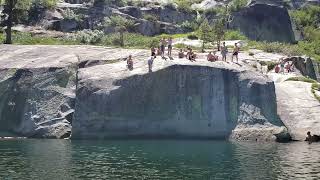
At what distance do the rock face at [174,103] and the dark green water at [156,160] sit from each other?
2.98 m

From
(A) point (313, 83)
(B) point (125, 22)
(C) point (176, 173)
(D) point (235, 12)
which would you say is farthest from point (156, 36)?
(C) point (176, 173)

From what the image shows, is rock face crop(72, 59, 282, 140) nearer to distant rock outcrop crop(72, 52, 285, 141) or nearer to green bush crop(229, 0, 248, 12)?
distant rock outcrop crop(72, 52, 285, 141)

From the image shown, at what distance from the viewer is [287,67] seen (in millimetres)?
67125

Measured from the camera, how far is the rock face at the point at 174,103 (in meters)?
55.5

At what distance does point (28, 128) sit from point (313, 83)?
1311 inches

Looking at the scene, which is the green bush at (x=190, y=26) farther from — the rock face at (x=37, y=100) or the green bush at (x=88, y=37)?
the rock face at (x=37, y=100)

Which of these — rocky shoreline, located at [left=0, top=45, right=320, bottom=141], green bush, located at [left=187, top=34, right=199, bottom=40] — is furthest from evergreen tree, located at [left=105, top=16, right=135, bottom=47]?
rocky shoreline, located at [left=0, top=45, right=320, bottom=141]

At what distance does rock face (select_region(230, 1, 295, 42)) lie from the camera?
94.1 meters

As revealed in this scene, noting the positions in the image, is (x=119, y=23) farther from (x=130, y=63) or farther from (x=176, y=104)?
(x=176, y=104)

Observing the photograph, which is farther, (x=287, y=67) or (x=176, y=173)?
(x=287, y=67)

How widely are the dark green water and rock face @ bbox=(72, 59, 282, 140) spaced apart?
9.76 ft

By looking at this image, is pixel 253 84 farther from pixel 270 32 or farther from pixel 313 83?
pixel 270 32

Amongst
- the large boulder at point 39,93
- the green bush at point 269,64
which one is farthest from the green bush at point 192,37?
the large boulder at point 39,93

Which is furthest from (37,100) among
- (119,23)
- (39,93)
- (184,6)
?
(184,6)
